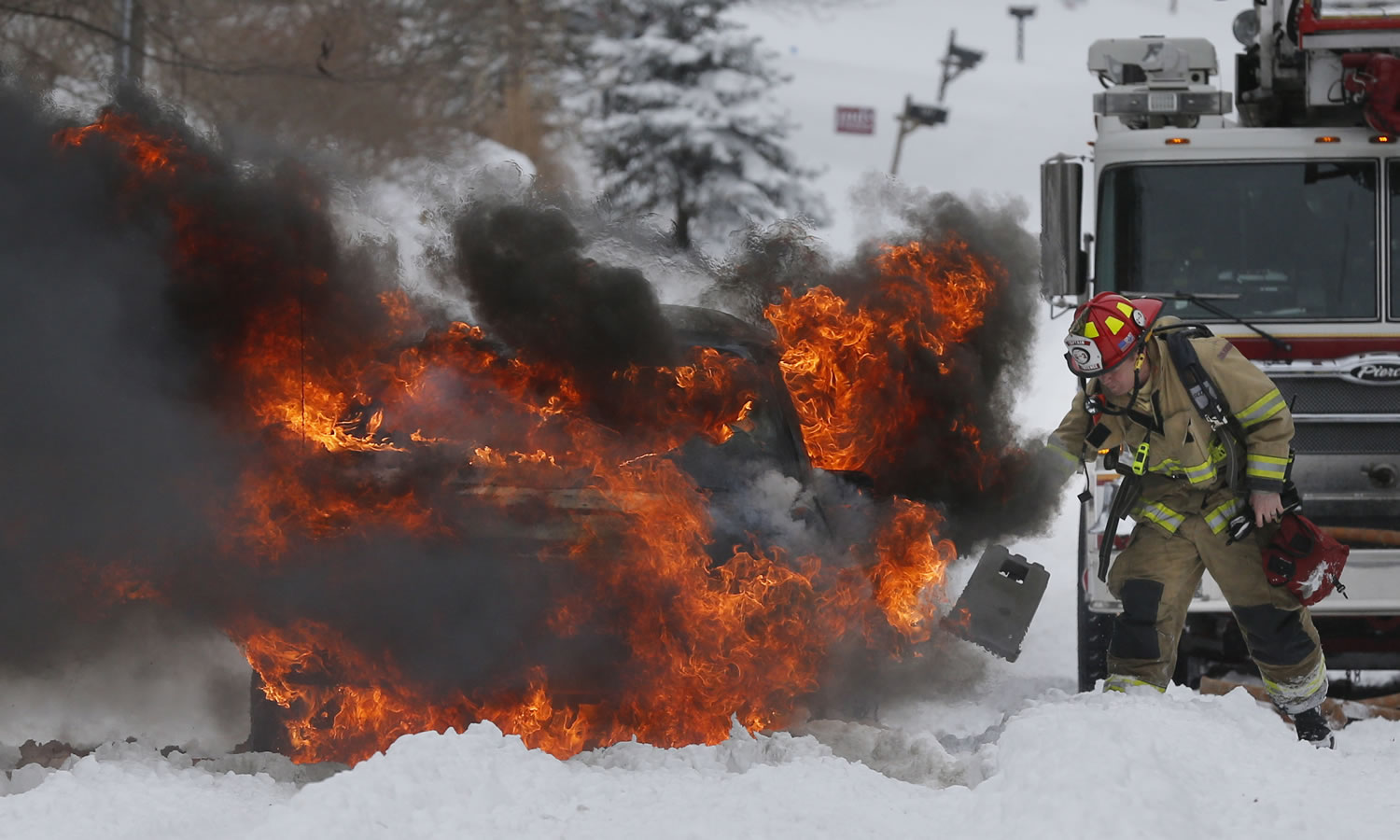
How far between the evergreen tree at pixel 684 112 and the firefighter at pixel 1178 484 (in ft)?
74.3

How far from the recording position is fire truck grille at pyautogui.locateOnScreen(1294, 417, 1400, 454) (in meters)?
7.14

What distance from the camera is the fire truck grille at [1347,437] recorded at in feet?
23.4

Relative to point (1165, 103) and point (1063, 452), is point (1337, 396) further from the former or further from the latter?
point (1063, 452)

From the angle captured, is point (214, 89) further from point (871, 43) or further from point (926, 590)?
point (871, 43)

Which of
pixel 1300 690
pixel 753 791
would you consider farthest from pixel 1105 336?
pixel 753 791

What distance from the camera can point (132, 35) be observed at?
18219 mm

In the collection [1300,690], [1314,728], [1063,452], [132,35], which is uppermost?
[132,35]

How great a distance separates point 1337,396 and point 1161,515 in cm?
176

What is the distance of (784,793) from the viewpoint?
Answer: 4754mm

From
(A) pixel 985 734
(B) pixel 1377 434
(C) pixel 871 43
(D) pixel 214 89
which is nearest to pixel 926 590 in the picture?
(A) pixel 985 734

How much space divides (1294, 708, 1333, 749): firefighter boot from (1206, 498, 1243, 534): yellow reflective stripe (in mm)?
803

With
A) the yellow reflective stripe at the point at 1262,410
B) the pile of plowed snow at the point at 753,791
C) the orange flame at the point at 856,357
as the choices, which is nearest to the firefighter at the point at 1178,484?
the yellow reflective stripe at the point at 1262,410

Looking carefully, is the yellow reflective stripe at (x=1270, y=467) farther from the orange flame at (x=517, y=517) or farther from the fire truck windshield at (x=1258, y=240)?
the fire truck windshield at (x=1258, y=240)

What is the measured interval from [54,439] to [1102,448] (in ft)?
13.3
